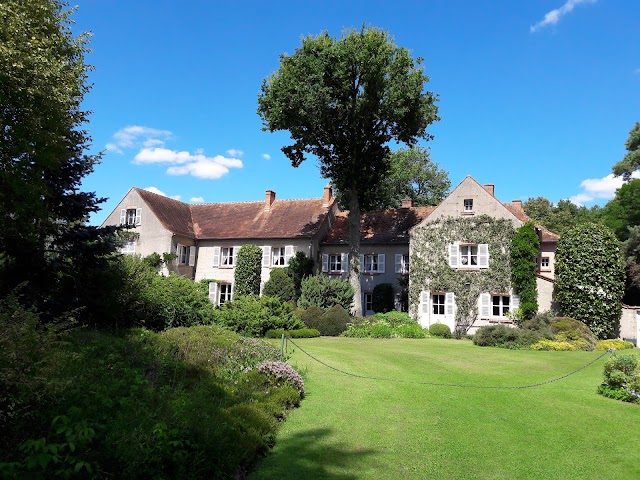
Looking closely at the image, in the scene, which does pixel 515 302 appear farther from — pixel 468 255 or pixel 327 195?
pixel 327 195

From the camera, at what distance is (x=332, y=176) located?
102 feet

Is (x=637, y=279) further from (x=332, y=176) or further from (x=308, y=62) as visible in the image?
(x=308, y=62)

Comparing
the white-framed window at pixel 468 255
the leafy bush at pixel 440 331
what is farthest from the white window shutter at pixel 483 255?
the leafy bush at pixel 440 331

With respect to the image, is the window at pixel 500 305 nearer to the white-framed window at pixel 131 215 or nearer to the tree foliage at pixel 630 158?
the tree foliage at pixel 630 158

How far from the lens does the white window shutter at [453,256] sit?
2972 cm

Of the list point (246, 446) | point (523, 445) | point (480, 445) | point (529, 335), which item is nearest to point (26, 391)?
point (246, 446)

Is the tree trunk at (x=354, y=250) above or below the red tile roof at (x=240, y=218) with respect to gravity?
below

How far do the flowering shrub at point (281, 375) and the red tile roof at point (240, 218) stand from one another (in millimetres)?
23728

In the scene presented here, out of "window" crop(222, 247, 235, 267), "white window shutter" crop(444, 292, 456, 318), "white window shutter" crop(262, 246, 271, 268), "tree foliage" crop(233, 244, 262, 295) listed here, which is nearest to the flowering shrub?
"white window shutter" crop(444, 292, 456, 318)

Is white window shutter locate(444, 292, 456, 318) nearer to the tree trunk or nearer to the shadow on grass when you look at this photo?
the tree trunk

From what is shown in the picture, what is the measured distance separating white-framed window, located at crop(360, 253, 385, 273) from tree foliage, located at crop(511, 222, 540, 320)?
8.93 m

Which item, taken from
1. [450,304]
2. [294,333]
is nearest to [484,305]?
[450,304]

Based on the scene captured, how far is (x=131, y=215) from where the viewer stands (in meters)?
36.5

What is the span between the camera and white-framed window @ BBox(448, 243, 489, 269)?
29.0 m
